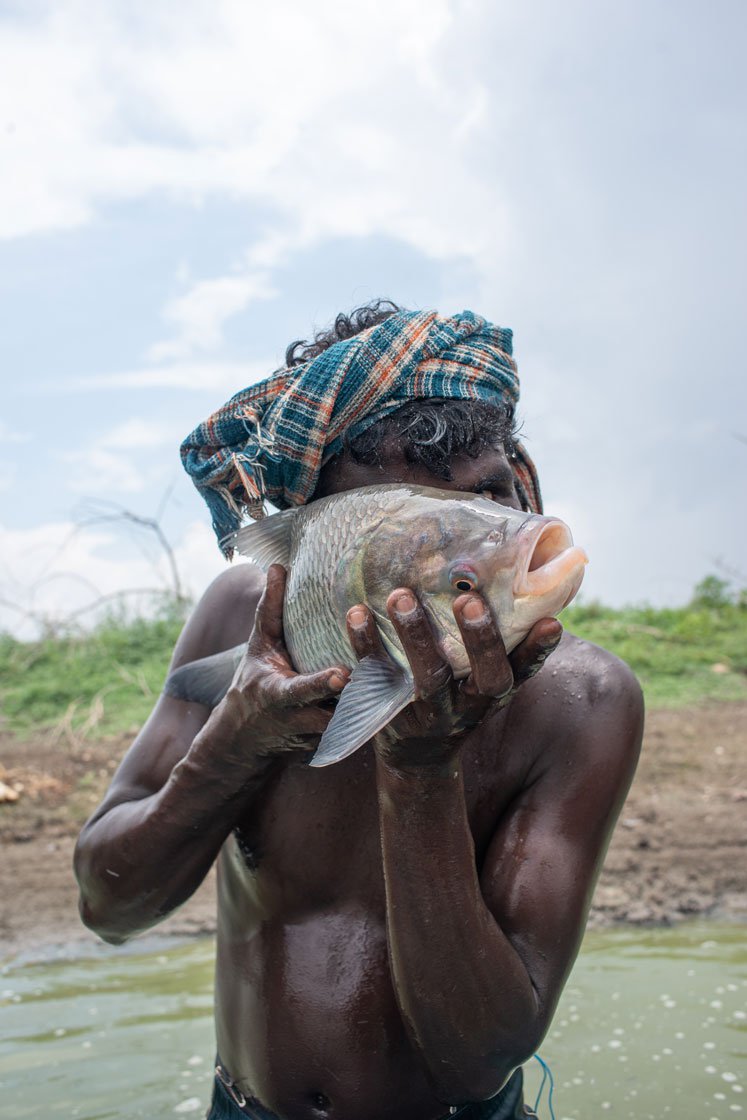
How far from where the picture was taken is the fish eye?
1.50 metres

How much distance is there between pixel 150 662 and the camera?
864cm

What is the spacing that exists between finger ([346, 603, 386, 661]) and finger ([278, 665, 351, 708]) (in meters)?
0.06

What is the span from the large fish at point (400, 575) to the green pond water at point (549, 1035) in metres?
2.37

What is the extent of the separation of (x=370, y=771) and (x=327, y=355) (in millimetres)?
893

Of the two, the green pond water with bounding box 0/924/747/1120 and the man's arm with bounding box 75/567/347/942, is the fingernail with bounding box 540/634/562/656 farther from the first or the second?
the green pond water with bounding box 0/924/747/1120

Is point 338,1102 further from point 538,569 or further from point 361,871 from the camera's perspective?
point 538,569

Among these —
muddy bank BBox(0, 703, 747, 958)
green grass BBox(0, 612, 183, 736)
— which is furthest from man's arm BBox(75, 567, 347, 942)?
green grass BBox(0, 612, 183, 736)

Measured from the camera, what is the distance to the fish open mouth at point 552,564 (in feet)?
4.77

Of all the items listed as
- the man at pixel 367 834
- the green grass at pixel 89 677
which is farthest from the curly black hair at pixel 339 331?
the green grass at pixel 89 677

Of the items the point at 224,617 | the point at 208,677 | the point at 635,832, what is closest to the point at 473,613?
the point at 208,677

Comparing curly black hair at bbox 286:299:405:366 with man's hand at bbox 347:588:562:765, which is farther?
curly black hair at bbox 286:299:405:366

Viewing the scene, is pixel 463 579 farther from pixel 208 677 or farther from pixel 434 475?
pixel 208 677

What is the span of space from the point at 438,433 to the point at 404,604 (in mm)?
734

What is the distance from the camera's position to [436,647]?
1536mm
